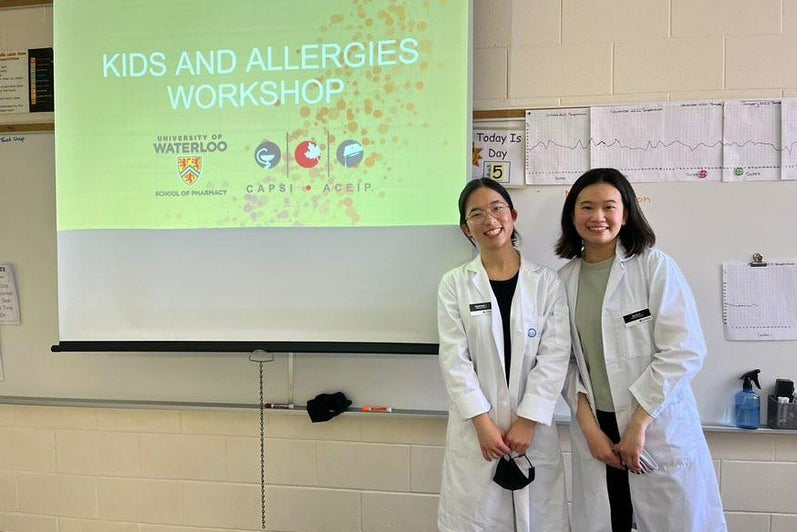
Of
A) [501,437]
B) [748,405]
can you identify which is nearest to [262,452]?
[501,437]

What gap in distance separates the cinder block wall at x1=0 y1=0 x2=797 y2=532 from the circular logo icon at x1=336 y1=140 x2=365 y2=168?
18.4 inches

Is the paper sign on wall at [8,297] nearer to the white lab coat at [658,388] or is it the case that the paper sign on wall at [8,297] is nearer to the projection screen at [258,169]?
the projection screen at [258,169]

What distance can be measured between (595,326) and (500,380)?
32 centimetres

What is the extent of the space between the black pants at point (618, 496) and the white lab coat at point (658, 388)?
3 cm

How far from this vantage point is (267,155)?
1.81 m

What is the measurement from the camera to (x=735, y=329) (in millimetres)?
1726

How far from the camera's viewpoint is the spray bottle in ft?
5.56

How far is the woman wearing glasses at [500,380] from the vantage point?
4.59 feet

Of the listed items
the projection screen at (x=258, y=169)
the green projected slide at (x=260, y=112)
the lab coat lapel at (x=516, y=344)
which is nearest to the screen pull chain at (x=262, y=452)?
the projection screen at (x=258, y=169)

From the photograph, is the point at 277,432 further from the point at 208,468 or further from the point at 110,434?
the point at 110,434

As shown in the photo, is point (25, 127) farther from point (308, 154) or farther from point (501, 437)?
point (501, 437)

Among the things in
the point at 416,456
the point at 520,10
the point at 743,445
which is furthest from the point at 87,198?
the point at 743,445

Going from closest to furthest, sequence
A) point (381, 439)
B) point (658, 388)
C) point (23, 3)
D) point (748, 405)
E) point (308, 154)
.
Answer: point (658, 388) < point (748, 405) < point (308, 154) < point (381, 439) < point (23, 3)

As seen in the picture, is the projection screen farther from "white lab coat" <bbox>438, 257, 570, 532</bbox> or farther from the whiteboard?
"white lab coat" <bbox>438, 257, 570, 532</bbox>
